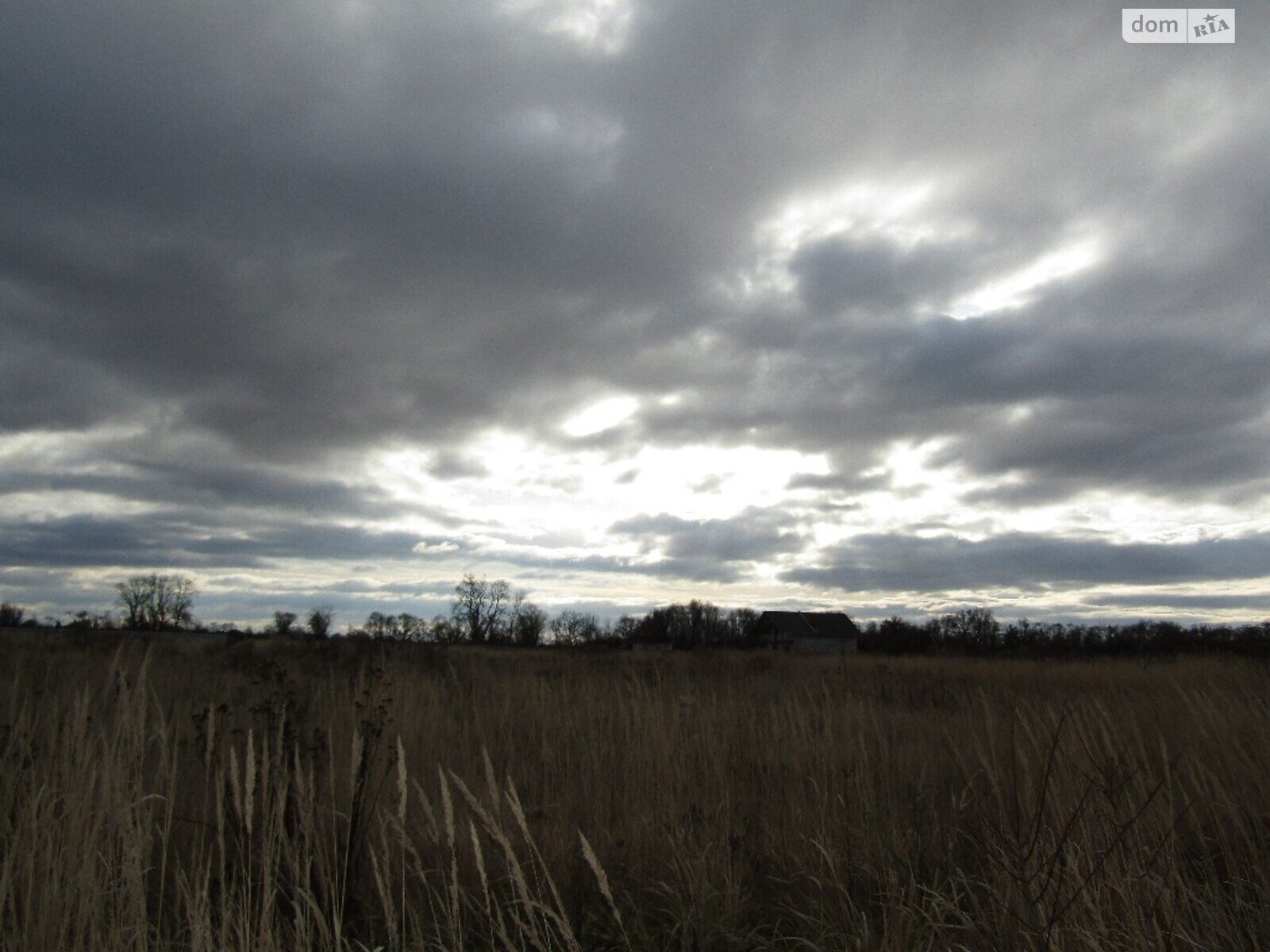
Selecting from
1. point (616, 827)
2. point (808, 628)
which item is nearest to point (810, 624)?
point (808, 628)

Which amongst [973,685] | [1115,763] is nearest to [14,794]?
[1115,763]

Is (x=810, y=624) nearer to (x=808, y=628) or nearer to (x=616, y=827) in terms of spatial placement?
(x=808, y=628)

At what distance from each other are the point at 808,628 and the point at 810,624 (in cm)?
177

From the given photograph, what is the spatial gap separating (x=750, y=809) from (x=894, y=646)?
33.2m

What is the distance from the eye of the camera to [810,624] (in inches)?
3253

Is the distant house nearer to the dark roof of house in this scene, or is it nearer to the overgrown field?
the dark roof of house

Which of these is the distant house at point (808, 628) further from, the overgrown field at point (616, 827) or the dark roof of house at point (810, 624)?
the overgrown field at point (616, 827)

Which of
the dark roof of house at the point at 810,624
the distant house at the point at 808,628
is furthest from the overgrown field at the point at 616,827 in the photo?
the dark roof of house at the point at 810,624

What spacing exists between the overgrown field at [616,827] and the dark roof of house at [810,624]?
75962 mm

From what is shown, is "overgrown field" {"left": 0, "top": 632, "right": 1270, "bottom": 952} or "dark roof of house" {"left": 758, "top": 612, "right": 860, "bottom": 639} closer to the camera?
"overgrown field" {"left": 0, "top": 632, "right": 1270, "bottom": 952}

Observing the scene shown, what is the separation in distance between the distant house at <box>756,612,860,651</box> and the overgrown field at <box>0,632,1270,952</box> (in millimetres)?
72950

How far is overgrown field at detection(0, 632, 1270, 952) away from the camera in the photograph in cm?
288

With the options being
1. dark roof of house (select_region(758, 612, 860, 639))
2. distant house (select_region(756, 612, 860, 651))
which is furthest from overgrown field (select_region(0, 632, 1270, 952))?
dark roof of house (select_region(758, 612, 860, 639))

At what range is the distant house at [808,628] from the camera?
265ft
